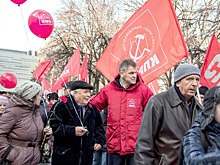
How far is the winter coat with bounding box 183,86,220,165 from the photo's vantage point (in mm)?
2031

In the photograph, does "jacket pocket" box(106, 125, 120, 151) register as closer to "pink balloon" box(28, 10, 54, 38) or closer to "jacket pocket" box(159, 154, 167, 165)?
"jacket pocket" box(159, 154, 167, 165)

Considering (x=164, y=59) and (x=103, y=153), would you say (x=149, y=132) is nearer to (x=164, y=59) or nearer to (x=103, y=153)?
(x=164, y=59)

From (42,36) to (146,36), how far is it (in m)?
4.08

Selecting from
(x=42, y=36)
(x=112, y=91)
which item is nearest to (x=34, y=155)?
(x=112, y=91)

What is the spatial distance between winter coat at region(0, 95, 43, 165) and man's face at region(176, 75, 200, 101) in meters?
2.09

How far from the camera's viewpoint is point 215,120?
7.07 ft

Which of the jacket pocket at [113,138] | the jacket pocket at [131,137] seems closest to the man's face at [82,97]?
the jacket pocket at [113,138]

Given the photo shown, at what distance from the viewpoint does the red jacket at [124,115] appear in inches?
179

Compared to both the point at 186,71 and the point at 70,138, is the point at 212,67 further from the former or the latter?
the point at 186,71

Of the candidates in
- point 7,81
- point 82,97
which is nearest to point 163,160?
point 82,97

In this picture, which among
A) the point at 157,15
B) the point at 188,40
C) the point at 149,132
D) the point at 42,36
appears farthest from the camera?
the point at 188,40

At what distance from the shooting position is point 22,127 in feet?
13.3

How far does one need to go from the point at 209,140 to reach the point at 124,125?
8.28 ft

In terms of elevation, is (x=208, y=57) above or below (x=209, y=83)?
above
